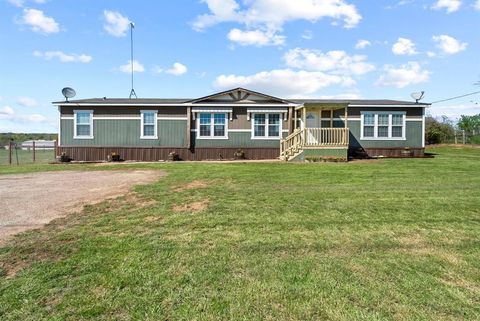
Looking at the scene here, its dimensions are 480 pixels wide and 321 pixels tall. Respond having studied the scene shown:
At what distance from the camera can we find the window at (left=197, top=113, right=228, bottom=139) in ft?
59.8

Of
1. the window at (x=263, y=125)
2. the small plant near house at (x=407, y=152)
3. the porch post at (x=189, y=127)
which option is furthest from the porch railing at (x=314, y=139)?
the porch post at (x=189, y=127)

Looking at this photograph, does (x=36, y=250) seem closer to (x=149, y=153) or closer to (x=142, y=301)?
(x=142, y=301)

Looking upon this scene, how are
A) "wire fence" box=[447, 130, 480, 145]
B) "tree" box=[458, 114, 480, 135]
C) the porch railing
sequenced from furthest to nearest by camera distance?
1. "tree" box=[458, 114, 480, 135]
2. "wire fence" box=[447, 130, 480, 145]
3. the porch railing

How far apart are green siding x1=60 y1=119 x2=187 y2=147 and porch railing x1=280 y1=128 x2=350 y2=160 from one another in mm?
5929

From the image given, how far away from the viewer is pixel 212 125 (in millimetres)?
18250

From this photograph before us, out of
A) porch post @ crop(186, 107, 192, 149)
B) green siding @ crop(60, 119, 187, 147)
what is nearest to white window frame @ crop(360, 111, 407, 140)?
porch post @ crop(186, 107, 192, 149)

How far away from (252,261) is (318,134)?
1380cm

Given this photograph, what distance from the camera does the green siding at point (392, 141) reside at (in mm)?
18406

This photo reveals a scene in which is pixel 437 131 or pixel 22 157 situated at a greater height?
pixel 437 131

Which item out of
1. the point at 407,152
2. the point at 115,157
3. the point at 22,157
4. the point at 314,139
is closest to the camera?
the point at 314,139

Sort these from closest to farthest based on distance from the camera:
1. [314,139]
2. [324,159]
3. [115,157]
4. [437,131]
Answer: [324,159] → [314,139] → [115,157] → [437,131]

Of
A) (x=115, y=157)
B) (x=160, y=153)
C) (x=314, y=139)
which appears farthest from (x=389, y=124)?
(x=115, y=157)

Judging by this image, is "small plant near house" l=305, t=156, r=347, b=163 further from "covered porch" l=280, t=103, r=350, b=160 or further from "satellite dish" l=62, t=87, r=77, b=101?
"satellite dish" l=62, t=87, r=77, b=101

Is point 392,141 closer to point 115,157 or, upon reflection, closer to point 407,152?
point 407,152
